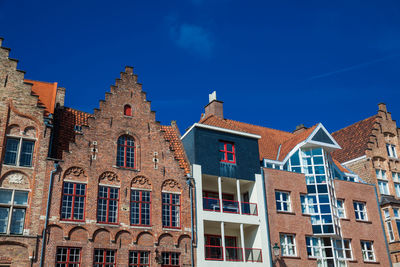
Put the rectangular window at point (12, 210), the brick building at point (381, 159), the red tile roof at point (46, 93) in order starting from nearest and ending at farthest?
the rectangular window at point (12, 210) → the red tile roof at point (46, 93) → the brick building at point (381, 159)

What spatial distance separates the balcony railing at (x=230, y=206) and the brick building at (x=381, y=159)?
1148 cm

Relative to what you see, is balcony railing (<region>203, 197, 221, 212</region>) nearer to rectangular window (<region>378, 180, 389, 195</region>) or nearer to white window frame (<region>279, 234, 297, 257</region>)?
white window frame (<region>279, 234, 297, 257</region>)

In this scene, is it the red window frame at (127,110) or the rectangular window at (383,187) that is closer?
the red window frame at (127,110)

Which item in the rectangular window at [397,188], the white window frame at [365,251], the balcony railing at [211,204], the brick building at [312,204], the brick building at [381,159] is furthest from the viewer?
Answer: the rectangular window at [397,188]

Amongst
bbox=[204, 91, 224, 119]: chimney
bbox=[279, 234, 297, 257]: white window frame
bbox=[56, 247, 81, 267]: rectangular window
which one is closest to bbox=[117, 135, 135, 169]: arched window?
bbox=[56, 247, 81, 267]: rectangular window

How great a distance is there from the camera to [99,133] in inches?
957

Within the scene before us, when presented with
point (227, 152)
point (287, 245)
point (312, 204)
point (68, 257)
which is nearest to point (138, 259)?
point (68, 257)

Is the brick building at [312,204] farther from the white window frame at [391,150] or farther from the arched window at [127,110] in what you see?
the white window frame at [391,150]

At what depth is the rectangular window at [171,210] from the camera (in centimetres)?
2416

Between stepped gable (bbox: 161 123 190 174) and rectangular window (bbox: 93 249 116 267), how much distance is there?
662cm

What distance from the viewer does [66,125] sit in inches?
1003

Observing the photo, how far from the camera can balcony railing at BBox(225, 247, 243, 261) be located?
26.4 metres

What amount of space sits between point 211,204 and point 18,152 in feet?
36.8

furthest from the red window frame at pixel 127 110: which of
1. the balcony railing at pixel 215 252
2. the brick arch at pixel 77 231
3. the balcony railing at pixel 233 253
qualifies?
the balcony railing at pixel 233 253
